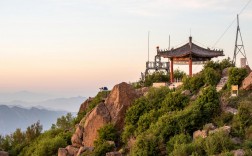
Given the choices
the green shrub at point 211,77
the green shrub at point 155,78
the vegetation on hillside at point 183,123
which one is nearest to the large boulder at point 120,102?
the vegetation on hillside at point 183,123

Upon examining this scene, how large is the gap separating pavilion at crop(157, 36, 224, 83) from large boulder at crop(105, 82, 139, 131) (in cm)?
867

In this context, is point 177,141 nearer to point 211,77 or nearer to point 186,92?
point 186,92

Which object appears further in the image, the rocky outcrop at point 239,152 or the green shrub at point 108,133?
the green shrub at point 108,133

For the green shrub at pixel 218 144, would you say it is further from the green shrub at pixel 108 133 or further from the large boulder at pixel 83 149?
the large boulder at pixel 83 149

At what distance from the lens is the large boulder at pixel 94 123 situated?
42.0m

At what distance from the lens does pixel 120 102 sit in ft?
141

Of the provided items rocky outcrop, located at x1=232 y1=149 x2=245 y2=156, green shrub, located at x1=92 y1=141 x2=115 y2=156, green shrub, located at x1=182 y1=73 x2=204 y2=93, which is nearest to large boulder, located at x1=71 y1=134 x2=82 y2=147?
green shrub, located at x1=92 y1=141 x2=115 y2=156

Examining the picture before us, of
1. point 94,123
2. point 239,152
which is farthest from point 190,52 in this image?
point 239,152

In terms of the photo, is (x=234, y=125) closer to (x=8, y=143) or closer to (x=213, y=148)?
(x=213, y=148)

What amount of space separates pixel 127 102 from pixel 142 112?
2.11 metres

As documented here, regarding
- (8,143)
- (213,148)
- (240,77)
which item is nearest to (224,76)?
(240,77)

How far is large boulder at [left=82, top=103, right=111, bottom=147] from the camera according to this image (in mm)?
42031

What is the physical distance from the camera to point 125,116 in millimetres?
42438

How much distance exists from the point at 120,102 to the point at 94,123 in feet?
9.36
